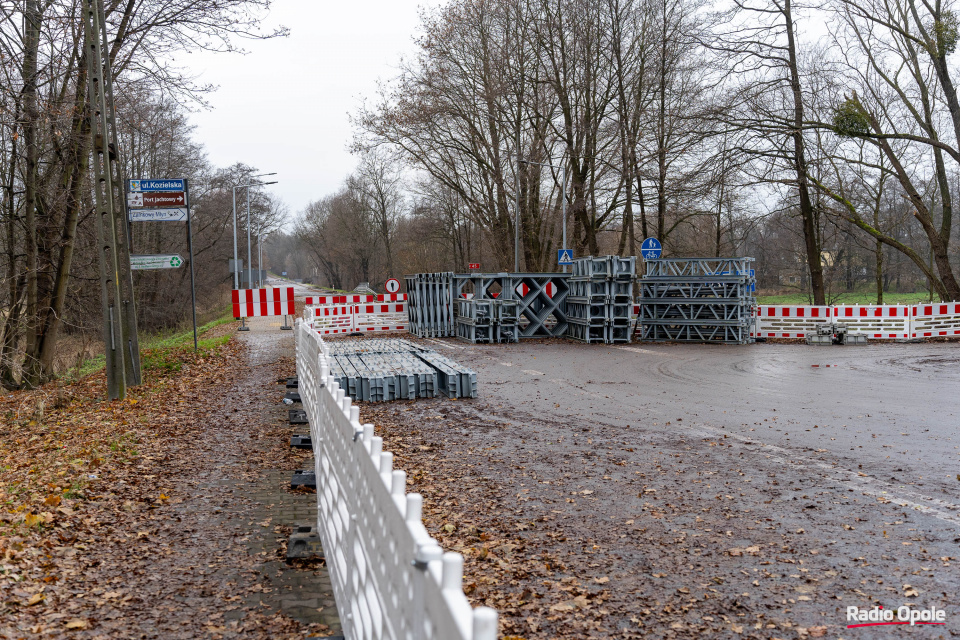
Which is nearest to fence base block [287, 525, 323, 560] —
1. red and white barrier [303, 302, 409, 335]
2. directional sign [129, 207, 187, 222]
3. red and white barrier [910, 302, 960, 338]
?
directional sign [129, 207, 187, 222]

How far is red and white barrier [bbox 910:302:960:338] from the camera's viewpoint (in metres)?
22.6

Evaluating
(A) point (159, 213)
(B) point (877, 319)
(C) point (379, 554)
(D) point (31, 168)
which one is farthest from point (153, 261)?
(B) point (877, 319)

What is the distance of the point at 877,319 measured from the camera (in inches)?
901

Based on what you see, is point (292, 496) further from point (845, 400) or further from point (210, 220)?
point (210, 220)

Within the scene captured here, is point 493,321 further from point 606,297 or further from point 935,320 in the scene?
point 935,320

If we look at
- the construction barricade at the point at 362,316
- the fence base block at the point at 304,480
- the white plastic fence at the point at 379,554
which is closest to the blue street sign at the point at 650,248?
the construction barricade at the point at 362,316

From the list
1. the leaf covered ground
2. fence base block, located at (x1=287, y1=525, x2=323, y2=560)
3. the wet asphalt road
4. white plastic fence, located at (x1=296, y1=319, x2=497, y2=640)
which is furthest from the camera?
the wet asphalt road

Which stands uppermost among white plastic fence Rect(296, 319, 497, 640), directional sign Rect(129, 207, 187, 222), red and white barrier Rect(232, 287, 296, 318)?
directional sign Rect(129, 207, 187, 222)

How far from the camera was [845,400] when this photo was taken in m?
11.8

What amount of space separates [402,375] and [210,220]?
39.8 metres

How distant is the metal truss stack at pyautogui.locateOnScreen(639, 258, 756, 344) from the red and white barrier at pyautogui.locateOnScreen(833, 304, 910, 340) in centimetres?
284

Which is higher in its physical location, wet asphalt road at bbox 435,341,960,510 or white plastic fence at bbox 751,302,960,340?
white plastic fence at bbox 751,302,960,340

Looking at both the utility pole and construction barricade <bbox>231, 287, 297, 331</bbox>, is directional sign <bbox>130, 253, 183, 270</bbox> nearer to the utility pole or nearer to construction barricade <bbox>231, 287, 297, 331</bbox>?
the utility pole

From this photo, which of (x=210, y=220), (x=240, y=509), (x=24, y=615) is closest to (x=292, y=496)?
(x=240, y=509)
